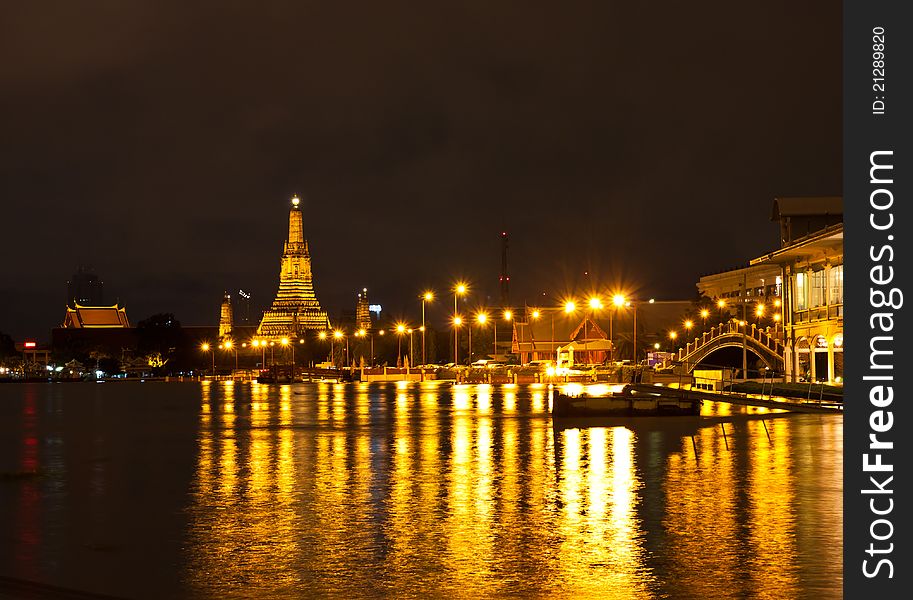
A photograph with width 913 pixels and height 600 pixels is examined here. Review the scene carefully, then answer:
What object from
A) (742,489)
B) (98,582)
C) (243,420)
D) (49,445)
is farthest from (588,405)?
(98,582)

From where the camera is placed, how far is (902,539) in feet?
36.7

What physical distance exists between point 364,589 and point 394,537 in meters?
2.90

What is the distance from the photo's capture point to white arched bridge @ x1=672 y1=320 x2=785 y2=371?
3075 inches

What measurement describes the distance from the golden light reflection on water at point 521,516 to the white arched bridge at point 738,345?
158 ft

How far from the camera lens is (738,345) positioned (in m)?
81.8

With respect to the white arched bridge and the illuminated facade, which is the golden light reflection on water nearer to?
the illuminated facade

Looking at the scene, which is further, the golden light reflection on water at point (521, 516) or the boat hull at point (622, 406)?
the boat hull at point (622, 406)

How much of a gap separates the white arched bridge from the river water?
47268 mm

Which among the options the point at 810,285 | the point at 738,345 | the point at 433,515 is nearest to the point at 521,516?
the point at 433,515

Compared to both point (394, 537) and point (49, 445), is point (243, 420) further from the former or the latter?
point (394, 537)

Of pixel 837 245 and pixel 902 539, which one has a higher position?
pixel 837 245

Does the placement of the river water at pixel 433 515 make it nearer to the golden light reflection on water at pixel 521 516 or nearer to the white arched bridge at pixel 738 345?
the golden light reflection on water at pixel 521 516

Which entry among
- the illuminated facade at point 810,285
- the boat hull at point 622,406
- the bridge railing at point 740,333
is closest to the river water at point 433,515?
the boat hull at point 622,406

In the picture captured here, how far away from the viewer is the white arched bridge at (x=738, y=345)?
256 feet
